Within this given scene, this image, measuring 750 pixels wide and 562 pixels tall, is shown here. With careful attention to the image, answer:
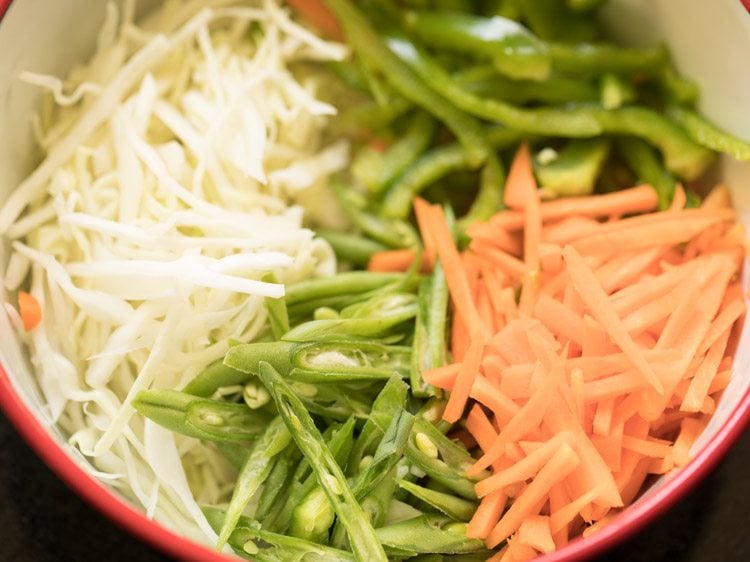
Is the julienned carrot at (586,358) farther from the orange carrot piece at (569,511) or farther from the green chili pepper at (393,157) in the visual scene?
the green chili pepper at (393,157)

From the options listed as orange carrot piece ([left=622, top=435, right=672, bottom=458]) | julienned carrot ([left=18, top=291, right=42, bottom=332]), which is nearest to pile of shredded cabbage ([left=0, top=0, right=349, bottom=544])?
julienned carrot ([left=18, top=291, right=42, bottom=332])

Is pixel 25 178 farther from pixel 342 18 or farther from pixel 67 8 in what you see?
pixel 342 18

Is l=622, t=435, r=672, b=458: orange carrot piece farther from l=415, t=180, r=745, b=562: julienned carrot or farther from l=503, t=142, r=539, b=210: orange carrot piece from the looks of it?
l=503, t=142, r=539, b=210: orange carrot piece

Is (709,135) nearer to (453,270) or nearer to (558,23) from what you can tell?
(558,23)

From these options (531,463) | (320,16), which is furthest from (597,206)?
(320,16)

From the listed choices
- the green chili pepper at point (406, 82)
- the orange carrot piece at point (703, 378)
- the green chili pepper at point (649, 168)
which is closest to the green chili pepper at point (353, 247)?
the green chili pepper at point (406, 82)

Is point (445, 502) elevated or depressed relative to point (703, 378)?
depressed
